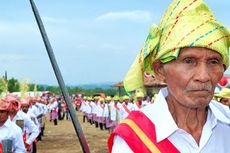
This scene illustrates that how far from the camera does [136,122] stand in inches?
84.0

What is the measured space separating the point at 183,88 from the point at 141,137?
294mm

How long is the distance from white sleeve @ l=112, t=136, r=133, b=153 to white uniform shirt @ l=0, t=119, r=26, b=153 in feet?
14.4

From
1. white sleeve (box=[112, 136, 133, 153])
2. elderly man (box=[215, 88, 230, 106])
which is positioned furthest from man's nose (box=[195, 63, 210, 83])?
elderly man (box=[215, 88, 230, 106])

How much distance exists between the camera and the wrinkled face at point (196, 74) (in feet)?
6.47

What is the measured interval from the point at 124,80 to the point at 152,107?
0.23 metres

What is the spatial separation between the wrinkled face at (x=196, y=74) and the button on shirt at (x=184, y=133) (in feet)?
0.43

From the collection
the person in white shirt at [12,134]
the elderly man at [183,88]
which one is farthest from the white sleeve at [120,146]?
the person in white shirt at [12,134]

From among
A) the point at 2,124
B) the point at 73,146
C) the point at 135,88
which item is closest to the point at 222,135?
the point at 135,88

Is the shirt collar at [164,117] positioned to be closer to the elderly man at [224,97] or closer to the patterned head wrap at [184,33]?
the patterned head wrap at [184,33]

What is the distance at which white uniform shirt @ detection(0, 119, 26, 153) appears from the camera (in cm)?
624

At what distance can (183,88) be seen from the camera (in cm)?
204

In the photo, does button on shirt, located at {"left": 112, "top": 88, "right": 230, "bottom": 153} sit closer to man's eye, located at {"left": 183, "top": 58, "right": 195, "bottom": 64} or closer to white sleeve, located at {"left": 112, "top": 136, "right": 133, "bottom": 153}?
white sleeve, located at {"left": 112, "top": 136, "right": 133, "bottom": 153}

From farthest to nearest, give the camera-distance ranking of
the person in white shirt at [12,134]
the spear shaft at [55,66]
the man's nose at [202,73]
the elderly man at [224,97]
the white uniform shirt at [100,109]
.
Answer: the white uniform shirt at [100,109]
the elderly man at [224,97]
the person in white shirt at [12,134]
the spear shaft at [55,66]
the man's nose at [202,73]

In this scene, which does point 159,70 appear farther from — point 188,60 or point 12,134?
point 12,134
